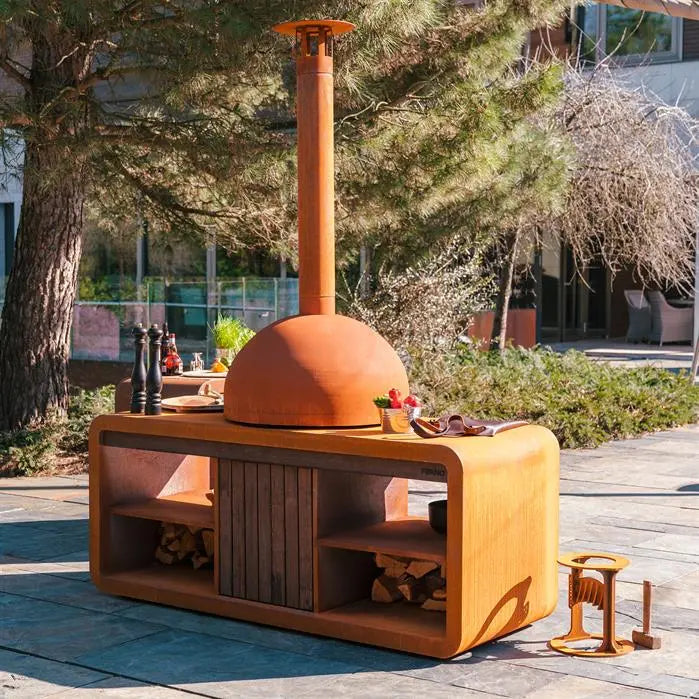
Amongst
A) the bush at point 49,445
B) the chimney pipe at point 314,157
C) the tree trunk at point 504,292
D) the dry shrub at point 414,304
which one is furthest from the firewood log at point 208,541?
the tree trunk at point 504,292

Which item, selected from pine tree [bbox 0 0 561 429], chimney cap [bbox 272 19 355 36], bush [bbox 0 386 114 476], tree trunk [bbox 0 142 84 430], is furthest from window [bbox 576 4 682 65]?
chimney cap [bbox 272 19 355 36]

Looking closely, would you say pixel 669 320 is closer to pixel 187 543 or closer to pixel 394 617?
pixel 187 543

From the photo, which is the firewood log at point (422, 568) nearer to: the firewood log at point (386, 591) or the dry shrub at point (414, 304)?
the firewood log at point (386, 591)

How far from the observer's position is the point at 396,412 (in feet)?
18.5

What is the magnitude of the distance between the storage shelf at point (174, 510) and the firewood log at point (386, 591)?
872mm

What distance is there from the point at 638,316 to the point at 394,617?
17574mm

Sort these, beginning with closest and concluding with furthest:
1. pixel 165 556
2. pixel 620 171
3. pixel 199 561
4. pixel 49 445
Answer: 1. pixel 199 561
2. pixel 165 556
3. pixel 49 445
4. pixel 620 171

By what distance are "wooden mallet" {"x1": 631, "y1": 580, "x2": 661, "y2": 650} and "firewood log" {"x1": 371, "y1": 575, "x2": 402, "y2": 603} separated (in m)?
1.11

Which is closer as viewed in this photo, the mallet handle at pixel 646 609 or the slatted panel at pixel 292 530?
the mallet handle at pixel 646 609

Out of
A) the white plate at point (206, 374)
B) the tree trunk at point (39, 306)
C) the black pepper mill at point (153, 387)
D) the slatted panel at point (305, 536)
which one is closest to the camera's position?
the slatted panel at point (305, 536)

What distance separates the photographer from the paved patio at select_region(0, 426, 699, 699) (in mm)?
5074

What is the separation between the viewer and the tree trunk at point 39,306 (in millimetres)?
10812

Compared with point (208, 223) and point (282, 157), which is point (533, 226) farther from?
point (282, 157)

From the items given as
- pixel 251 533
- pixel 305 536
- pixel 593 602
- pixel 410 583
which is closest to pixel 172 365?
pixel 251 533
